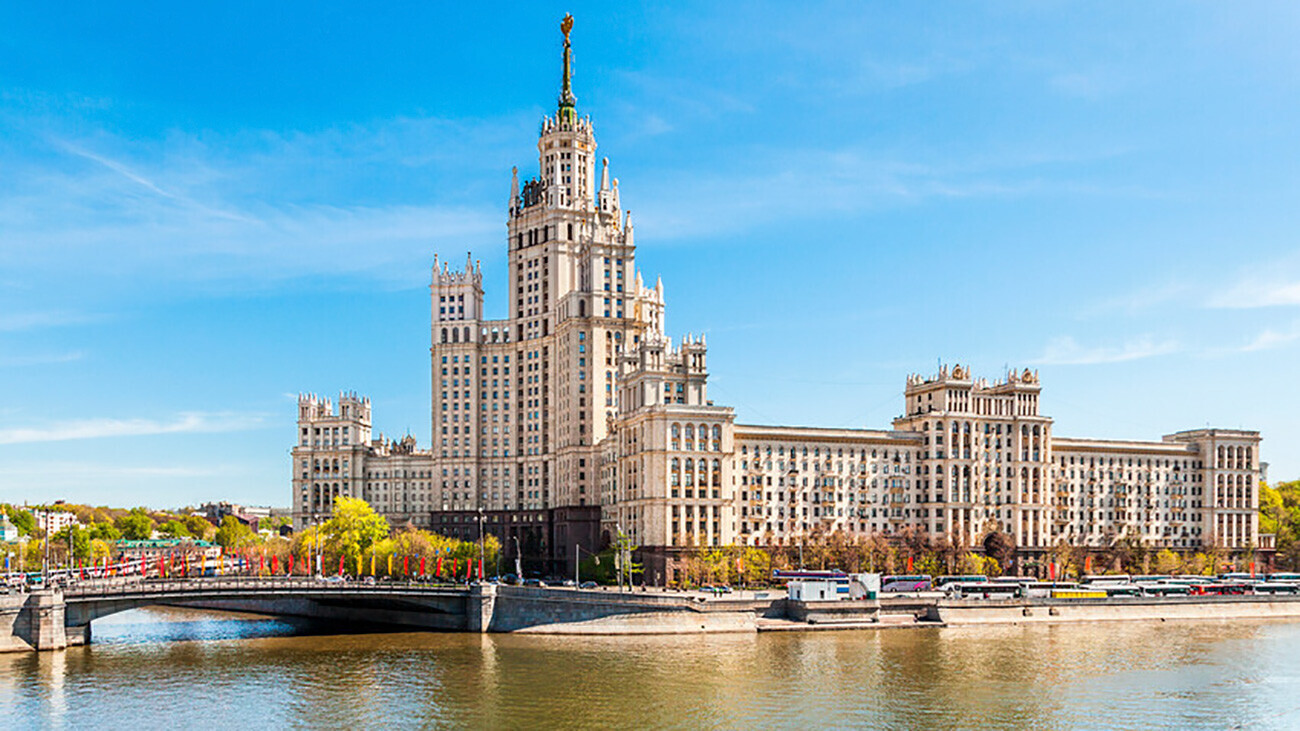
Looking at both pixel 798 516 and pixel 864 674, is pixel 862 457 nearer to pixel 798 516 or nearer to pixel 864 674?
pixel 798 516

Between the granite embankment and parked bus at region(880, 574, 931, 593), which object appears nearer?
the granite embankment

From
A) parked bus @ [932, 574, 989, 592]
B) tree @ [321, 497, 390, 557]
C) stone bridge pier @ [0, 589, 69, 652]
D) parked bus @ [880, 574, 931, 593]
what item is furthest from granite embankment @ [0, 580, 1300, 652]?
tree @ [321, 497, 390, 557]

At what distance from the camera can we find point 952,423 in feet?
627

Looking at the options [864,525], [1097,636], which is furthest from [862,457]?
[1097,636]

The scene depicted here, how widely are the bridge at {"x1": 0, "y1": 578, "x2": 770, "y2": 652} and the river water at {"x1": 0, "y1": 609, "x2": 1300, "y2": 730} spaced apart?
3348 mm

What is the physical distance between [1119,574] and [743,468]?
63.8m

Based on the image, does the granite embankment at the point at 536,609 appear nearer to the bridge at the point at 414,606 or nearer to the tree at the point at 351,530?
the bridge at the point at 414,606

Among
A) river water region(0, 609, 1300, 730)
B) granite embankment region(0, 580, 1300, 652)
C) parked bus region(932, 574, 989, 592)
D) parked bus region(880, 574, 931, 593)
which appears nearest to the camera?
river water region(0, 609, 1300, 730)

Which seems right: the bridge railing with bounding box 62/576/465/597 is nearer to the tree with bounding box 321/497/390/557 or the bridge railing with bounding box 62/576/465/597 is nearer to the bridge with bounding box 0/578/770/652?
the bridge with bounding box 0/578/770/652

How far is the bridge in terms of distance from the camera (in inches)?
4582

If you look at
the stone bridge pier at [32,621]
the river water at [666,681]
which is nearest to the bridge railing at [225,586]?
the stone bridge pier at [32,621]

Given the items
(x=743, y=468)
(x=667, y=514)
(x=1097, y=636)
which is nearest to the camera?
(x=1097, y=636)

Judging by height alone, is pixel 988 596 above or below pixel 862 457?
below

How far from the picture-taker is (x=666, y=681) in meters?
97.6
